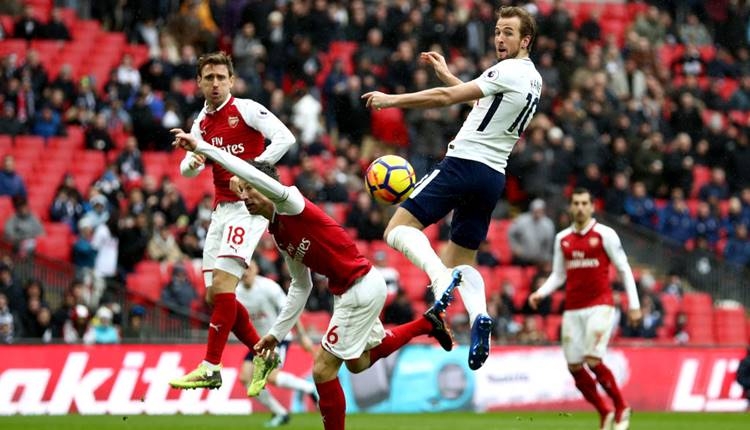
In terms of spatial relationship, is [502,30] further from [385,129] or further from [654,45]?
[654,45]

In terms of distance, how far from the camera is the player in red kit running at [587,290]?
16.3 meters

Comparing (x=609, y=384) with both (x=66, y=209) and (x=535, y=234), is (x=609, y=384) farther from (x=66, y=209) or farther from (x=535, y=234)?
(x=66, y=209)

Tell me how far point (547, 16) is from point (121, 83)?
9.32 m

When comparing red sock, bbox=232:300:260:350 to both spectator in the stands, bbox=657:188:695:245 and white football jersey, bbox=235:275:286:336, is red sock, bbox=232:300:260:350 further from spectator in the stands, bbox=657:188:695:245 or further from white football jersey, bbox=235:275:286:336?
spectator in the stands, bbox=657:188:695:245

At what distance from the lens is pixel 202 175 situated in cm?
2403

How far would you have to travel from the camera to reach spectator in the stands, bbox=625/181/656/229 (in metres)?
27.0

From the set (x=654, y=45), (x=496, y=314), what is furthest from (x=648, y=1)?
(x=496, y=314)

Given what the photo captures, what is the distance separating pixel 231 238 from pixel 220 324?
2.65 feet

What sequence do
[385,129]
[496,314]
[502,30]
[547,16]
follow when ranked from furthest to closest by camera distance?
[547,16] → [385,129] → [496,314] → [502,30]

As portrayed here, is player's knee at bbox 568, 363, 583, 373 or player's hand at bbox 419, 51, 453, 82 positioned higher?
player's hand at bbox 419, 51, 453, 82

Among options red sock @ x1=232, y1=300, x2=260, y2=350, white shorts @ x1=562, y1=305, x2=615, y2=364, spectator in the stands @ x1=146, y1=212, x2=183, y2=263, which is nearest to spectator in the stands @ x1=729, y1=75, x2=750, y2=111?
spectator in the stands @ x1=146, y1=212, x2=183, y2=263

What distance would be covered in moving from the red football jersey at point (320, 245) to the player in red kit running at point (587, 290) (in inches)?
189

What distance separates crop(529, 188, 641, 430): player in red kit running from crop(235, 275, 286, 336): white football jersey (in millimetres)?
3068

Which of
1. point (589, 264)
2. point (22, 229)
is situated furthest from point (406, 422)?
point (22, 229)
